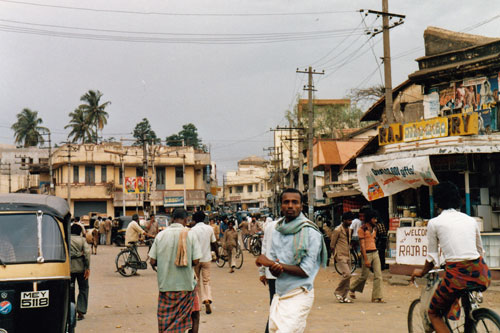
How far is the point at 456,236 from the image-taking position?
5957 millimetres

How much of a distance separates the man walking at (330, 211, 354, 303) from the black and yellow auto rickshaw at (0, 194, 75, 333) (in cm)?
634

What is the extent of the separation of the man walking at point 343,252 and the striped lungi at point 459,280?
666 centimetres

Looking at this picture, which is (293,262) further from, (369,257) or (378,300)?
(378,300)

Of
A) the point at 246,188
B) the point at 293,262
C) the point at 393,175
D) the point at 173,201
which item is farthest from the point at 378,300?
the point at 246,188

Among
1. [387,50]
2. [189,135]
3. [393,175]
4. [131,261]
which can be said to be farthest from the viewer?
[189,135]

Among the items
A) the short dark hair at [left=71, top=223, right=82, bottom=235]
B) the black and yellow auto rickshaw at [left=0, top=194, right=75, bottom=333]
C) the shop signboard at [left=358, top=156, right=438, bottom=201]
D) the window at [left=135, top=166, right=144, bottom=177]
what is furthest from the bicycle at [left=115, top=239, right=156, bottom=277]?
the window at [left=135, top=166, right=144, bottom=177]

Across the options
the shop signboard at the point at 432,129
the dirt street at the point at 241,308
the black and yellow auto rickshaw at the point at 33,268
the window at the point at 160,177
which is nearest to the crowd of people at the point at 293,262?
the black and yellow auto rickshaw at the point at 33,268

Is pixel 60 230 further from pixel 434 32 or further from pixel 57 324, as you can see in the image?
pixel 434 32

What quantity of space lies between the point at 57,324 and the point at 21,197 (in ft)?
6.59

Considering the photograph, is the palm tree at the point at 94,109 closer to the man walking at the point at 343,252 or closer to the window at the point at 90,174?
the window at the point at 90,174

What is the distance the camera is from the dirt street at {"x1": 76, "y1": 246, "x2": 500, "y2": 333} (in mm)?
10062

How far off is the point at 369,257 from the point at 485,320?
7.04 m

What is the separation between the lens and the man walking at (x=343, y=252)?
12.8m

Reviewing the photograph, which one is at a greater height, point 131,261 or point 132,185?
point 132,185
